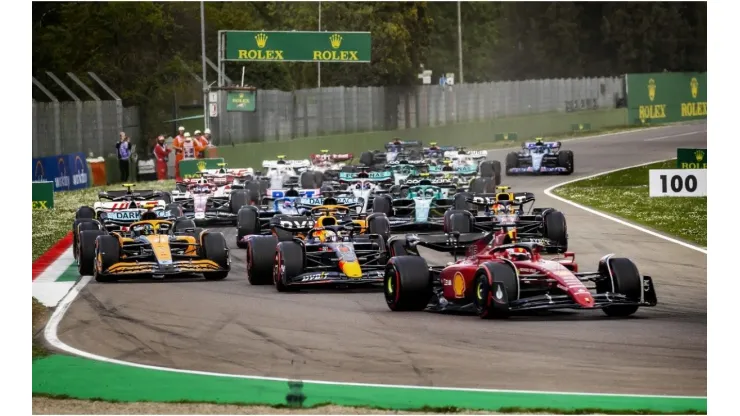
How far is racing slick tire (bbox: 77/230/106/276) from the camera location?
23406 mm

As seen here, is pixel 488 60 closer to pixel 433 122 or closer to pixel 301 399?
pixel 433 122

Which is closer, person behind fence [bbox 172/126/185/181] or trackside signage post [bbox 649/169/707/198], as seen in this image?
trackside signage post [bbox 649/169/707/198]

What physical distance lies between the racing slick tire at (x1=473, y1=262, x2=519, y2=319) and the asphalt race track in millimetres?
200

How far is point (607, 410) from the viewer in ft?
41.7

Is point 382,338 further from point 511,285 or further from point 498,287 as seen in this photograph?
point 511,285

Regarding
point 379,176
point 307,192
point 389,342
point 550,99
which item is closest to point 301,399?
point 389,342

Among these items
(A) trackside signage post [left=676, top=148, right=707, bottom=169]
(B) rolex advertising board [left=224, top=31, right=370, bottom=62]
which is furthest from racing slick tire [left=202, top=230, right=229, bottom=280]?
(B) rolex advertising board [left=224, top=31, right=370, bottom=62]

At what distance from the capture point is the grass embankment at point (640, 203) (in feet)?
101

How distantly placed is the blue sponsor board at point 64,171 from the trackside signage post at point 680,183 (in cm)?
1684

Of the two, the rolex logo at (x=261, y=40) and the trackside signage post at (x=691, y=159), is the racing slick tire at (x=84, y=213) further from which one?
the rolex logo at (x=261, y=40)

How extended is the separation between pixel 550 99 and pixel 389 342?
2650 inches

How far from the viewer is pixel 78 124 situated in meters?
46.4

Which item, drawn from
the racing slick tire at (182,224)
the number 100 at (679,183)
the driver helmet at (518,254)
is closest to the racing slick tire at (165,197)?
the racing slick tire at (182,224)

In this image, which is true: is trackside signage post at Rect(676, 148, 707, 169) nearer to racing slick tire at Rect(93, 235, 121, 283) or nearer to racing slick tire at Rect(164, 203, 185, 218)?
racing slick tire at Rect(164, 203, 185, 218)
